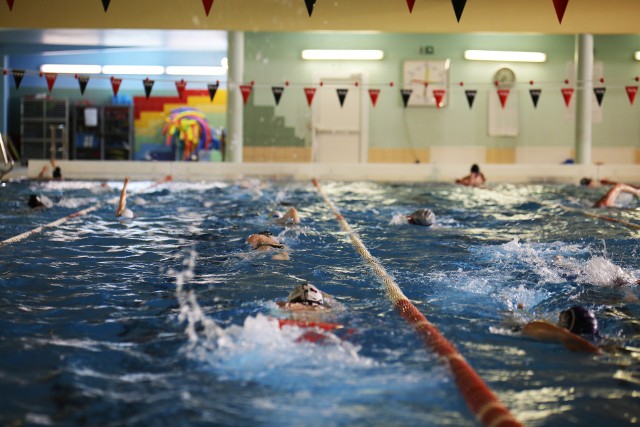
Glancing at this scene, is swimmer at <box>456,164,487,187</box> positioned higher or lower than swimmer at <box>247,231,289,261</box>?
higher

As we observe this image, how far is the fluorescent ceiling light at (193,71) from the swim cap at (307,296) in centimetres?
1842

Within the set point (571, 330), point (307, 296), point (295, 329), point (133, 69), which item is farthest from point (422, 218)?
point (133, 69)

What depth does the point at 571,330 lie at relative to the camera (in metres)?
3.90

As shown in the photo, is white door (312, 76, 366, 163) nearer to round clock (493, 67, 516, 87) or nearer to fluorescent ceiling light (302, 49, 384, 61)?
fluorescent ceiling light (302, 49, 384, 61)

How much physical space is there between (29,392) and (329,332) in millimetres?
1413

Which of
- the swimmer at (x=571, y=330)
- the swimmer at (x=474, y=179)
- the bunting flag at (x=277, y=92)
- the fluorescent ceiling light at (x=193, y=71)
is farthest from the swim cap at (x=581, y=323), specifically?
the fluorescent ceiling light at (x=193, y=71)

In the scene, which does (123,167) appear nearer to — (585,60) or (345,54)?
(345,54)

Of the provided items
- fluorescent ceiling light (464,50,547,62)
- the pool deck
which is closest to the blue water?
the pool deck

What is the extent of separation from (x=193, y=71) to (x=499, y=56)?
880 cm

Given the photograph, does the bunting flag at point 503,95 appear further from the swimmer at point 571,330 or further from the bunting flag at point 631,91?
the swimmer at point 571,330

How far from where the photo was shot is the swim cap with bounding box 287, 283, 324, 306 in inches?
168

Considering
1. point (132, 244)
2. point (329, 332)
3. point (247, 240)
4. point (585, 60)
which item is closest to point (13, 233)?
point (132, 244)

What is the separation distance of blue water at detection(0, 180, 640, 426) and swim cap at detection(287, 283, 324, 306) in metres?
0.17

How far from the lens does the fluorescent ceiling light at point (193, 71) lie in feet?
71.8
